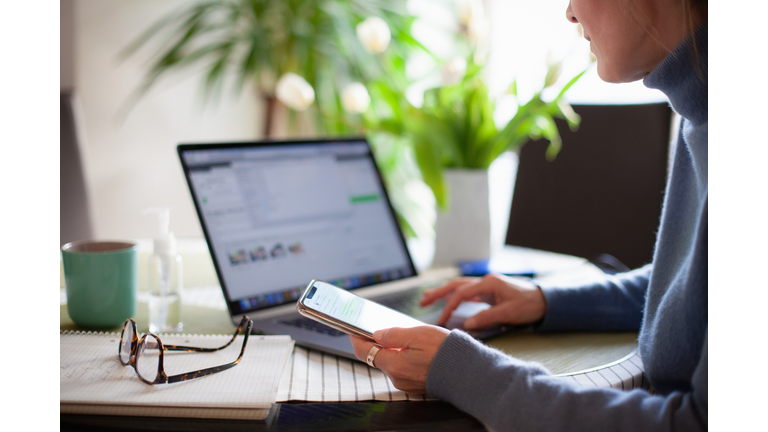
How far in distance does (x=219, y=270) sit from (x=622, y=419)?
57 cm

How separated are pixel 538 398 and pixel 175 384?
1.17 ft

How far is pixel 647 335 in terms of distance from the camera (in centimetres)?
68

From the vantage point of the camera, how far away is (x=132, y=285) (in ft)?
2.62

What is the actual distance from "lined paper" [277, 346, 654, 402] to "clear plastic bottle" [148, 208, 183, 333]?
0.22 metres

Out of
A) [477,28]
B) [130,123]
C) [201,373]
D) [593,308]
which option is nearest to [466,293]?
[593,308]

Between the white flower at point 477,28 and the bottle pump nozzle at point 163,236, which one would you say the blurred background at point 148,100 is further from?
the bottle pump nozzle at point 163,236

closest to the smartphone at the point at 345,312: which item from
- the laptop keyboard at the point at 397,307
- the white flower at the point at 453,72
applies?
the laptop keyboard at the point at 397,307

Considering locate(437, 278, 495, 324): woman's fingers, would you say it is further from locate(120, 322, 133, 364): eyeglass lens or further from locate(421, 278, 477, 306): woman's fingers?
locate(120, 322, 133, 364): eyeglass lens

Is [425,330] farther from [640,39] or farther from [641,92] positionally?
[641,92]

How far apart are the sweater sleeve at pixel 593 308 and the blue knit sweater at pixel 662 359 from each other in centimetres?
15

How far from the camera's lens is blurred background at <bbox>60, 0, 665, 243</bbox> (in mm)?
2096

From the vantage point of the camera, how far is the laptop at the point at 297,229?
0.85m

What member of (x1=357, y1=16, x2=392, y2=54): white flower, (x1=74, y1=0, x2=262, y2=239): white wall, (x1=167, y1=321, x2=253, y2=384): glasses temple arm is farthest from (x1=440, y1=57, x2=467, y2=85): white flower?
(x1=74, y1=0, x2=262, y2=239): white wall
